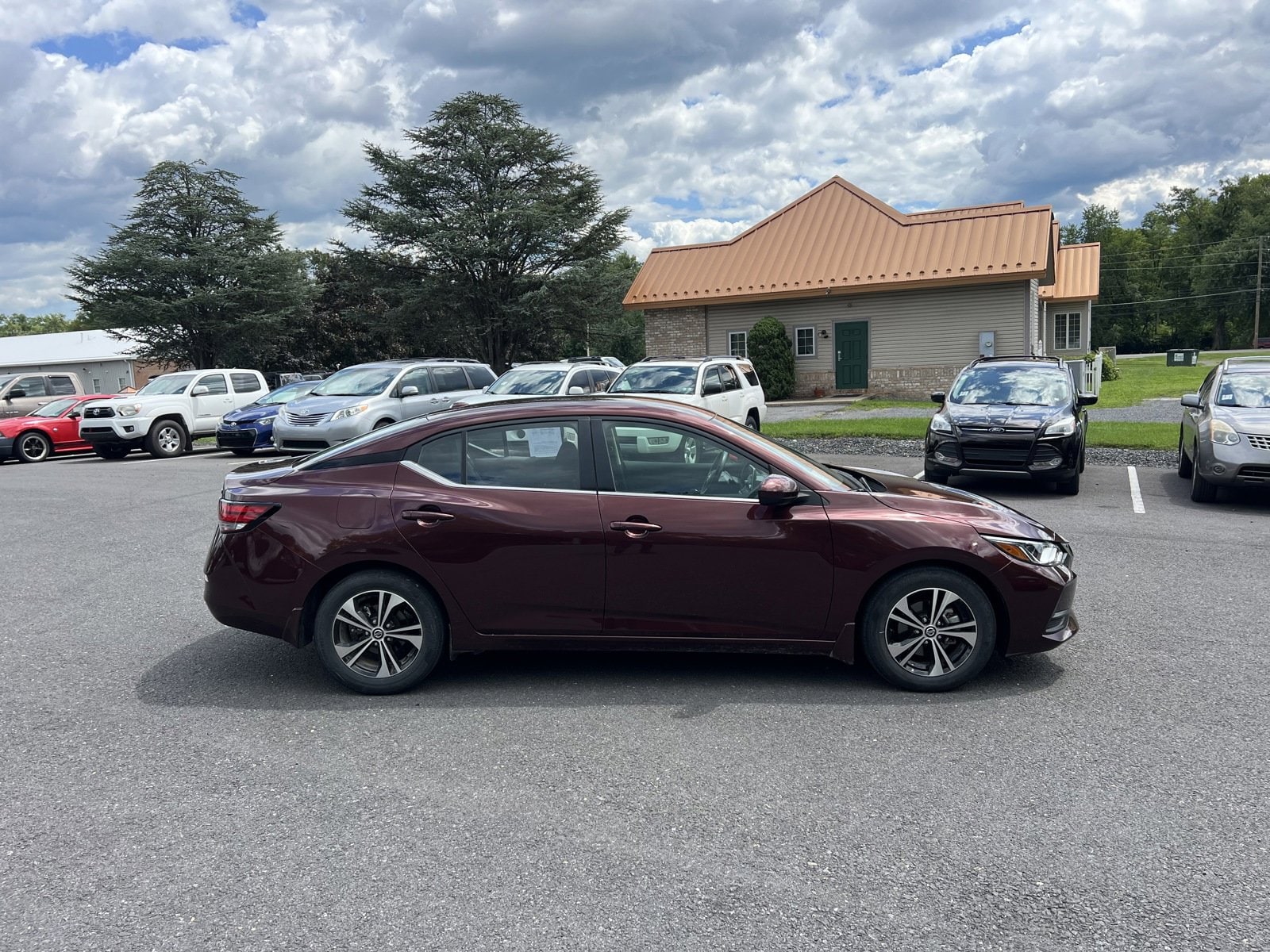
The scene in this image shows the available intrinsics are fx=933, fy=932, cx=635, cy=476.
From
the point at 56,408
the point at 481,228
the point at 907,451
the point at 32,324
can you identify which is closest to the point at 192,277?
the point at 481,228

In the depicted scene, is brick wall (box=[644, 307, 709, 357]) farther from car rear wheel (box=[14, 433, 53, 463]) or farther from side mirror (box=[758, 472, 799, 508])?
side mirror (box=[758, 472, 799, 508])

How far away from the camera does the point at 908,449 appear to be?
51.7 ft

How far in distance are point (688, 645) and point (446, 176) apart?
37.2 meters

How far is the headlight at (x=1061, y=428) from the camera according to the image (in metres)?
11.0

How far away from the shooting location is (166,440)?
20.0 meters

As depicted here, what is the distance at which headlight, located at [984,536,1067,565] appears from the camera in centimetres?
479

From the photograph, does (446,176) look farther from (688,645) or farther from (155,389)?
(688,645)

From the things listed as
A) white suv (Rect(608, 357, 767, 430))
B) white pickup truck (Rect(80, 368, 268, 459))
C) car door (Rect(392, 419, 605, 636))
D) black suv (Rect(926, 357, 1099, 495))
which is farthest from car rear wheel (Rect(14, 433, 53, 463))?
car door (Rect(392, 419, 605, 636))

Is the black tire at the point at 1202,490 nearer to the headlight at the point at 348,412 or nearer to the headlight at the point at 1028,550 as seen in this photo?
the headlight at the point at 1028,550

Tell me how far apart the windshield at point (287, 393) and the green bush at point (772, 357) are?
521 inches

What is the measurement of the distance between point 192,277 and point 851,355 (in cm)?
2643

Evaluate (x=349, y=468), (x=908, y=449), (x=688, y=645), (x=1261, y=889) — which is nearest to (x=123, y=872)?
(x=349, y=468)

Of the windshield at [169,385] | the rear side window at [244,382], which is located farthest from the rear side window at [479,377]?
the windshield at [169,385]

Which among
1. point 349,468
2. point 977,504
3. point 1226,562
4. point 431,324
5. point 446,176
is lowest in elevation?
point 1226,562
